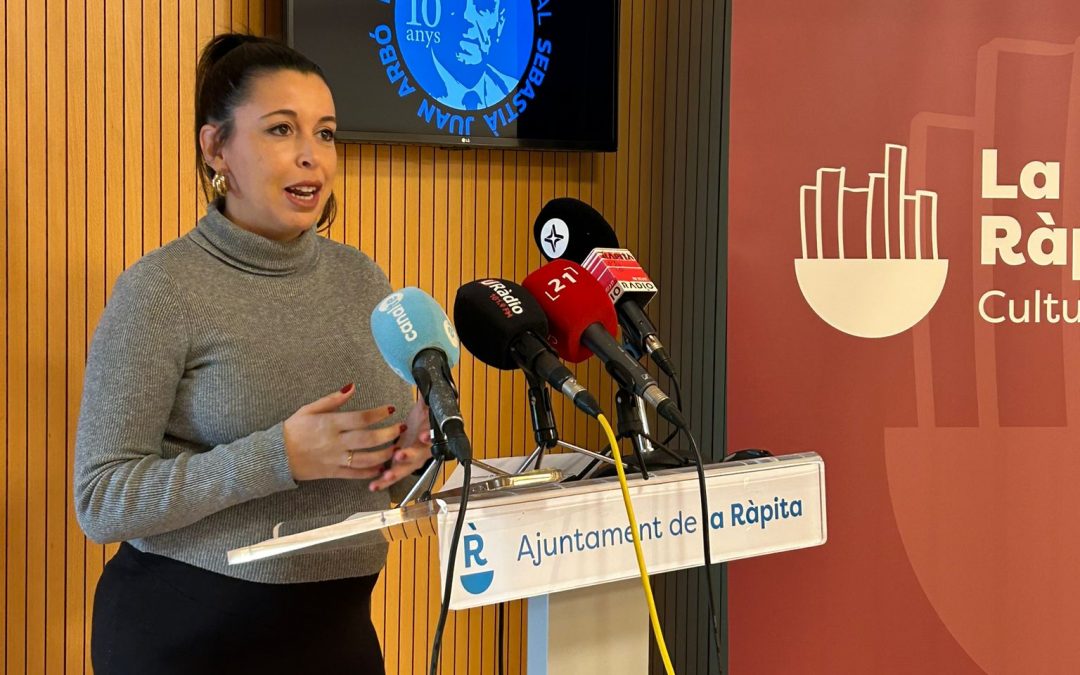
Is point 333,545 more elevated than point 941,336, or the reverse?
point 941,336

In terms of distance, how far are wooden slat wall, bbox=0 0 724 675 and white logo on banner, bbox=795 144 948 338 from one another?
366mm

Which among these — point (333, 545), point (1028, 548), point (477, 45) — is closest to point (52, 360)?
point (477, 45)

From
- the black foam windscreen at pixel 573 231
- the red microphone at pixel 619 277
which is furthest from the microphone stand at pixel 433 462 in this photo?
the black foam windscreen at pixel 573 231

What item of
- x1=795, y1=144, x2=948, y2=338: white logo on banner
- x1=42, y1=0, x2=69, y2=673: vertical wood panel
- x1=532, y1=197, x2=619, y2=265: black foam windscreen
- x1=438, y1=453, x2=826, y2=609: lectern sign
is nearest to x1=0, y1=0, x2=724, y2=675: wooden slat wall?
x1=42, y1=0, x2=69, y2=673: vertical wood panel

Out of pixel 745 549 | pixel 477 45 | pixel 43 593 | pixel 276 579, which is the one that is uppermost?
pixel 477 45

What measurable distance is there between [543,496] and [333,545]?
20 centimetres

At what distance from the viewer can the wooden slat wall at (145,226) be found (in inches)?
84.2

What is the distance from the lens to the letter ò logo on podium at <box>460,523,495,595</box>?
98 cm

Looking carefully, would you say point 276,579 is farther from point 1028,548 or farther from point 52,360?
point 1028,548

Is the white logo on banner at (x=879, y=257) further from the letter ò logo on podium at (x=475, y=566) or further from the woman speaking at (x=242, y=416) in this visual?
the letter ò logo on podium at (x=475, y=566)

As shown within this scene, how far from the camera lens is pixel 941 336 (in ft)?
7.70

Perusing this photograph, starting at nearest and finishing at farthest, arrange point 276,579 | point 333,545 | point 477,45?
1. point 333,545
2. point 276,579
3. point 477,45

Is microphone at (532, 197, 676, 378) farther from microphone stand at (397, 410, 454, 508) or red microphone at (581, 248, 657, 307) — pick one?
microphone stand at (397, 410, 454, 508)

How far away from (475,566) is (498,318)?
0.84 ft
